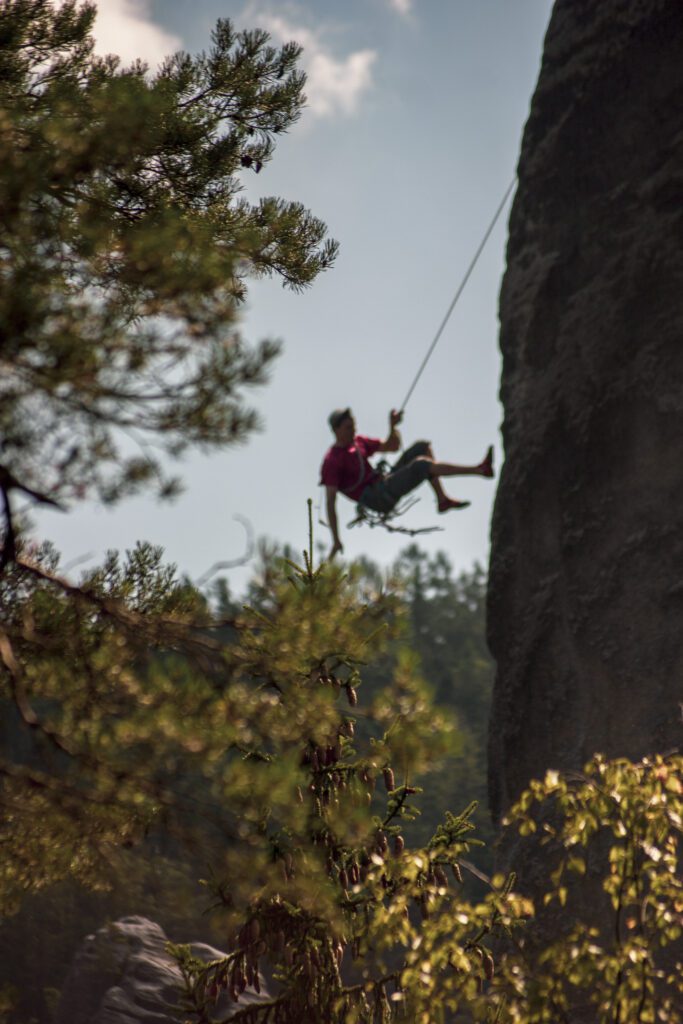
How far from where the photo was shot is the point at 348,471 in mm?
9219

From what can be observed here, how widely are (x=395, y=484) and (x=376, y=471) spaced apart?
24cm

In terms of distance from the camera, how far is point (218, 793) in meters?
3.87

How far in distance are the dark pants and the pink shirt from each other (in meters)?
0.10

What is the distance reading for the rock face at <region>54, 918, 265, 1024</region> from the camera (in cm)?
1338

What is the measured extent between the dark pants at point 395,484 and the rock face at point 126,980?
7648 millimetres

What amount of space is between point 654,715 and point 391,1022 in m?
5.22

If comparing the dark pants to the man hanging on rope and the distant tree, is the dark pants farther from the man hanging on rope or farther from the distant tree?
the distant tree

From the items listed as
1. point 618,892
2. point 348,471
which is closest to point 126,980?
point 348,471

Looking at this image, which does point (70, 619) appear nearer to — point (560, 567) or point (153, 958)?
point (560, 567)

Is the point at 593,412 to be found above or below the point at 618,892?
above

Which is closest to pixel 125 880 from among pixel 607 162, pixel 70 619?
pixel 70 619

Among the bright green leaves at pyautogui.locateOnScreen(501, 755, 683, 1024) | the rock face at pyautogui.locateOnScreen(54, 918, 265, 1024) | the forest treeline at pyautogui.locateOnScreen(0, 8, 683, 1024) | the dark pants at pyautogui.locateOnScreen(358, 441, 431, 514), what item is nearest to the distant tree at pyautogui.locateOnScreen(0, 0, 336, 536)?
the forest treeline at pyautogui.locateOnScreen(0, 8, 683, 1024)

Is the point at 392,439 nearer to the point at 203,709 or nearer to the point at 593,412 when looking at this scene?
the point at 593,412

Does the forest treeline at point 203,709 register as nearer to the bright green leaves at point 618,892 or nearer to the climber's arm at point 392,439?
the bright green leaves at point 618,892
